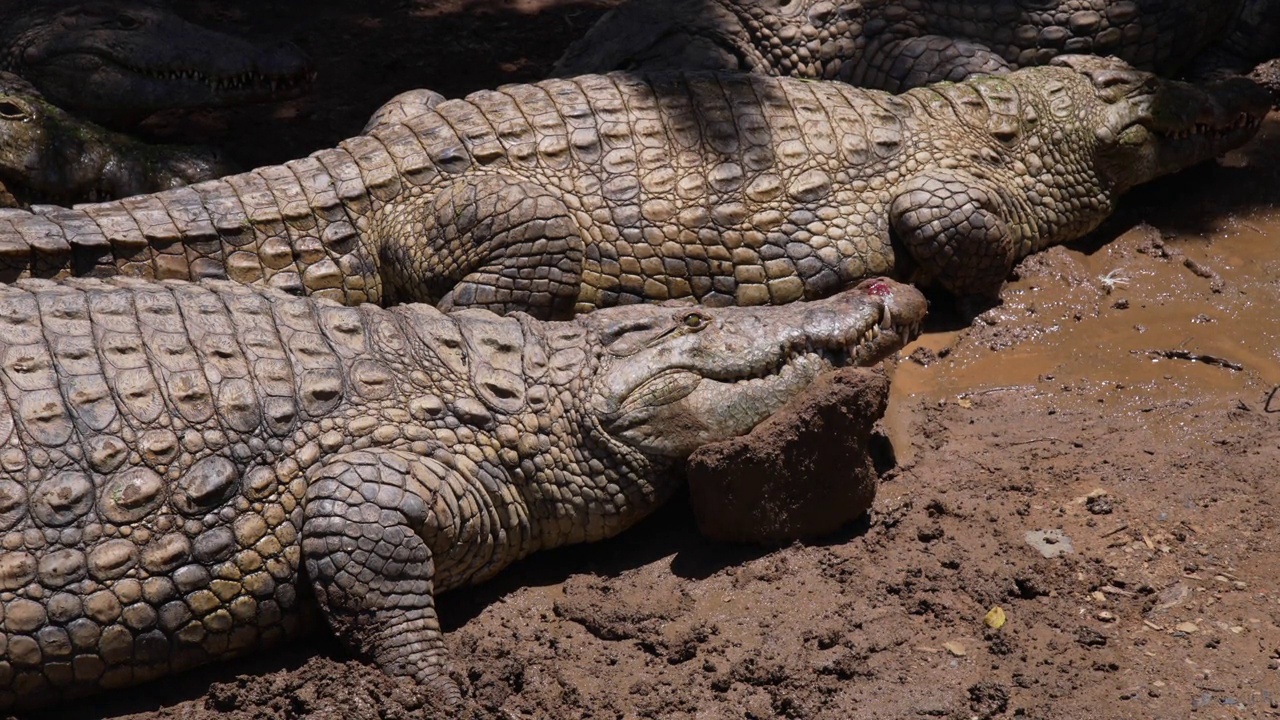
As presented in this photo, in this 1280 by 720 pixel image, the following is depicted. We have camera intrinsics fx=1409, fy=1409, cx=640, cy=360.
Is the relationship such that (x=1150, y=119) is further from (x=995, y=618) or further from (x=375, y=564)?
(x=375, y=564)

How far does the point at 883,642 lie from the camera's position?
4.12m

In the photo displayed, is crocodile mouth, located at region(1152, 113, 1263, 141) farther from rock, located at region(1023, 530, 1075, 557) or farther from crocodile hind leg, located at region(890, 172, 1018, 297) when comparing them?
rock, located at region(1023, 530, 1075, 557)

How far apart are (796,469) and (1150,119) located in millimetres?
3246

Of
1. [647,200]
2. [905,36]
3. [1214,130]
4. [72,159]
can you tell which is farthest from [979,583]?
[72,159]

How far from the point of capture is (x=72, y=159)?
6844 millimetres

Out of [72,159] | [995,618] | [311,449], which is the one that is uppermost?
[311,449]

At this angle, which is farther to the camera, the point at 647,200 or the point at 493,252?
the point at 647,200

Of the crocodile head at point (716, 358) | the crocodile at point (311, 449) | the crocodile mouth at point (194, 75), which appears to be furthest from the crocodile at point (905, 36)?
the crocodile at point (311, 449)

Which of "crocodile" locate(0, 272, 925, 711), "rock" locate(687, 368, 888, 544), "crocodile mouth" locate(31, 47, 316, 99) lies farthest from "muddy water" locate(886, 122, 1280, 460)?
"crocodile mouth" locate(31, 47, 316, 99)

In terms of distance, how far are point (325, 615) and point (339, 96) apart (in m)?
4.40

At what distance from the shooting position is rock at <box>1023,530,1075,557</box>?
14.6 feet

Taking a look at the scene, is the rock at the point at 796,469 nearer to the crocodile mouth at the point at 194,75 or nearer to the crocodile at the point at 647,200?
the crocodile at the point at 647,200

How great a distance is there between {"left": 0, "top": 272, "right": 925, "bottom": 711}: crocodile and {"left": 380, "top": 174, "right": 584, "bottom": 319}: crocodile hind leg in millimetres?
819

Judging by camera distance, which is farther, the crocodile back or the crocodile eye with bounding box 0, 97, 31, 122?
the crocodile eye with bounding box 0, 97, 31, 122
